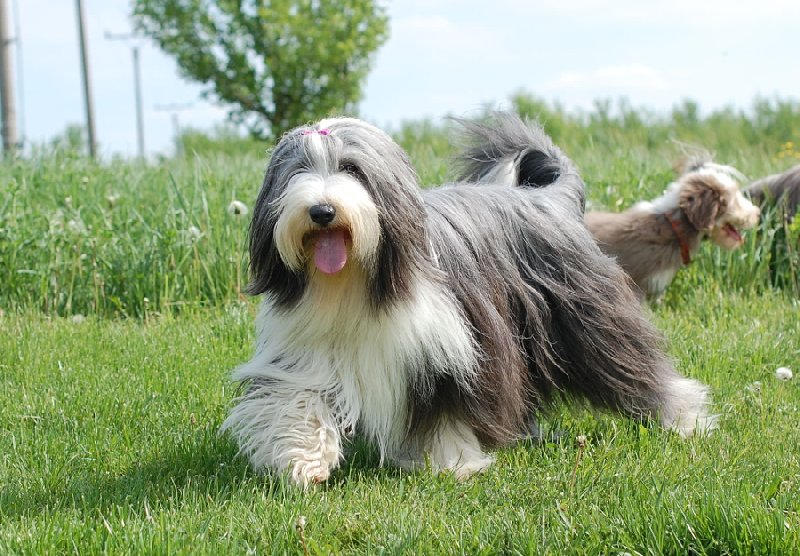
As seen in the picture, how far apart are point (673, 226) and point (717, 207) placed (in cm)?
36

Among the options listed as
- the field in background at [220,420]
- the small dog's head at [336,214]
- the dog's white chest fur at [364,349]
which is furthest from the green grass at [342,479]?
the small dog's head at [336,214]

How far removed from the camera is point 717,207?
22.7ft

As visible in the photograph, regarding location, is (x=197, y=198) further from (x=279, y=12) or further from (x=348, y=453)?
(x=279, y=12)

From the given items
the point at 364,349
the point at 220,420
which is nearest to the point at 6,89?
the point at 220,420

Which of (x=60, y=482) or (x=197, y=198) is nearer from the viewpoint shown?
(x=60, y=482)

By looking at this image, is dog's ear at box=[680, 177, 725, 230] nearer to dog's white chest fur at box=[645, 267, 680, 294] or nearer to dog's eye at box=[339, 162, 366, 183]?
dog's white chest fur at box=[645, 267, 680, 294]

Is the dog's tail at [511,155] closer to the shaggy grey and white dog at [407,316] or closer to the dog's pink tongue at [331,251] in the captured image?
the shaggy grey and white dog at [407,316]

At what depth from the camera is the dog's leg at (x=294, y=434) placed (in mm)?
3354

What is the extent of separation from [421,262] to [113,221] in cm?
413

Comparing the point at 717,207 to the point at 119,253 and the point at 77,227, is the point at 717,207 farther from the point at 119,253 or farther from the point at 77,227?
the point at 77,227

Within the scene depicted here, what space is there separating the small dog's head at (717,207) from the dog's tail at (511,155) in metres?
2.51

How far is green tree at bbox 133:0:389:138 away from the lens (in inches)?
545

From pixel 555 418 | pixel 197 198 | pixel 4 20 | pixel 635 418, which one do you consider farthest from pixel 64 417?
pixel 4 20

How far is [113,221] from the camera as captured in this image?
22.7 ft
